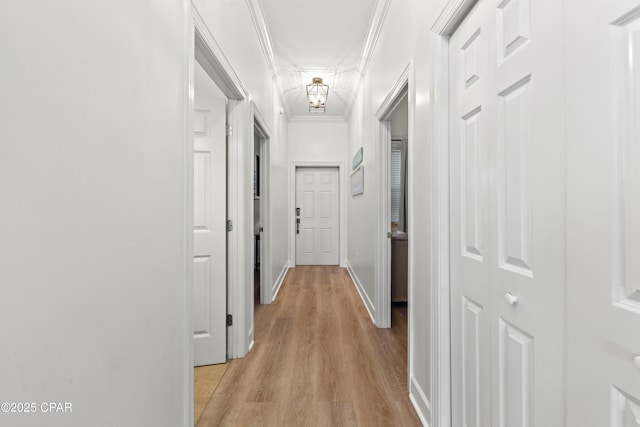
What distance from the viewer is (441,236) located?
55.5 inches

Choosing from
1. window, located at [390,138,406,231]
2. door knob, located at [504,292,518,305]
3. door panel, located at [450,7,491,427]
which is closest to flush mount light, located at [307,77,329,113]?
window, located at [390,138,406,231]

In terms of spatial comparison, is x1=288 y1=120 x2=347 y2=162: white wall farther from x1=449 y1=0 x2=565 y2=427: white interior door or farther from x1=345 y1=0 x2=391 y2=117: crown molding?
x1=449 y1=0 x2=565 y2=427: white interior door

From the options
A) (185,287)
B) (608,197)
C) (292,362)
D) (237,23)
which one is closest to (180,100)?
(185,287)

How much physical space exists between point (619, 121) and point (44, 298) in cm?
126

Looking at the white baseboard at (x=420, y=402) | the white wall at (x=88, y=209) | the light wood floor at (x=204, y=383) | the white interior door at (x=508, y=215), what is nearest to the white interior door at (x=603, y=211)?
the white interior door at (x=508, y=215)

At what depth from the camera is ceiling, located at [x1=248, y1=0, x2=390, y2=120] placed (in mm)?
2572

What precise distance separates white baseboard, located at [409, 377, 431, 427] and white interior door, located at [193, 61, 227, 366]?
1293 mm

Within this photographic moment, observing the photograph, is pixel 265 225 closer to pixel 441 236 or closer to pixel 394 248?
pixel 394 248

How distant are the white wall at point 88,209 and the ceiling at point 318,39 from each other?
1.79m

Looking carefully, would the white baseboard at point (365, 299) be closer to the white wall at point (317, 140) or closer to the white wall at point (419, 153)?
the white wall at point (419, 153)

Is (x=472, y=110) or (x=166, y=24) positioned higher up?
(x=166, y=24)

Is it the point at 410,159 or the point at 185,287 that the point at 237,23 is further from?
the point at 185,287

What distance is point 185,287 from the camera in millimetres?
1298

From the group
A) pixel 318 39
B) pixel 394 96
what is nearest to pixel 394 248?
pixel 394 96
